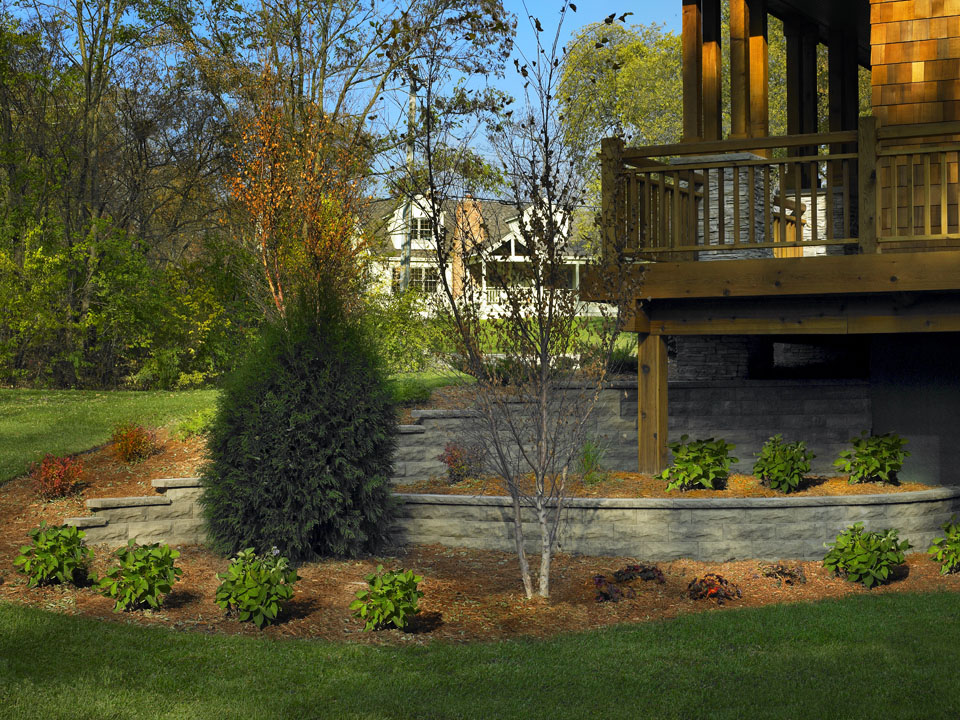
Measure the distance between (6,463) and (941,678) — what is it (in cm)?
853

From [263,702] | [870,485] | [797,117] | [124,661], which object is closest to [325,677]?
[263,702]

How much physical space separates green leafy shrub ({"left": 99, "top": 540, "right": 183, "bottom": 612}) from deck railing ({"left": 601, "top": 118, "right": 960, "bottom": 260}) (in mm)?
3797

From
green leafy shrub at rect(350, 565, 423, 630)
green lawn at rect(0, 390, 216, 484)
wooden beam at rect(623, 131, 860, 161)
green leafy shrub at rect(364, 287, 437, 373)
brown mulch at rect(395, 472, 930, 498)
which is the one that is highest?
wooden beam at rect(623, 131, 860, 161)

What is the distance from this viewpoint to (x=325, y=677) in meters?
5.20

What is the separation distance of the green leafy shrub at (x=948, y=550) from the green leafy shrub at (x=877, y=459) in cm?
101

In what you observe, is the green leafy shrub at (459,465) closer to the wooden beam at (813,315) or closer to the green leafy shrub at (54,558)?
the wooden beam at (813,315)

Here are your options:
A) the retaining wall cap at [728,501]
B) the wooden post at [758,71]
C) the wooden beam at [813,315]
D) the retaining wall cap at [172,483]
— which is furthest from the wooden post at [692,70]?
the retaining wall cap at [172,483]

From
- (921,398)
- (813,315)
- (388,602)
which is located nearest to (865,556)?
(813,315)

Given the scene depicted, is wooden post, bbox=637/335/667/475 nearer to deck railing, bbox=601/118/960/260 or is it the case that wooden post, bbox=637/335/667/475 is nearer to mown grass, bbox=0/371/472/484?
deck railing, bbox=601/118/960/260

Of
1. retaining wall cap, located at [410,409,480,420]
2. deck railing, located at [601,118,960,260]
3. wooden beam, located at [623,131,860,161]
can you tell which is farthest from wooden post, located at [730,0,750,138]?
retaining wall cap, located at [410,409,480,420]

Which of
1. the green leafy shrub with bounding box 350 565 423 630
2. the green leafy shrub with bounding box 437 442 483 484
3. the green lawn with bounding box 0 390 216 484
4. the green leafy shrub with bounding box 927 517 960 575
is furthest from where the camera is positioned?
the green lawn with bounding box 0 390 216 484

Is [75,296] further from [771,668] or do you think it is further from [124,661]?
[771,668]

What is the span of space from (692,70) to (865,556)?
5790 mm

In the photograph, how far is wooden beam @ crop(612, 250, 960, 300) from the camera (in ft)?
26.2
